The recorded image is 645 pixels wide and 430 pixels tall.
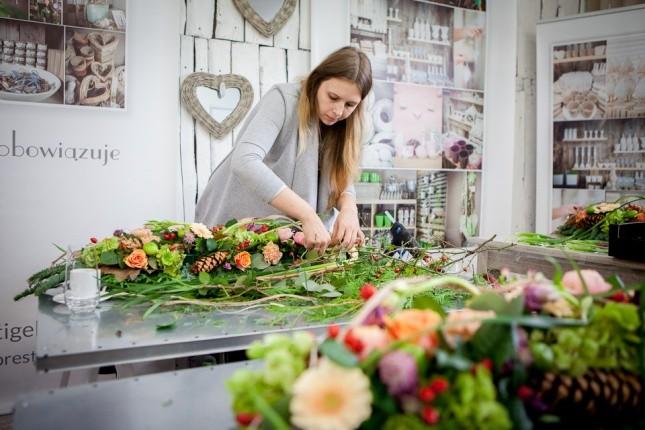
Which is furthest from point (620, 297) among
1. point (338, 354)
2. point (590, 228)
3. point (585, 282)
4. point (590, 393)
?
point (590, 228)

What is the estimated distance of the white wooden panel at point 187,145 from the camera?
10.1 ft

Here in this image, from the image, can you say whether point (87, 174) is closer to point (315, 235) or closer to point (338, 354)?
point (315, 235)

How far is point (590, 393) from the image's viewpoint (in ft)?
1.83

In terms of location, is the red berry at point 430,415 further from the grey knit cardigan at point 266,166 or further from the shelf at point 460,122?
the shelf at point 460,122

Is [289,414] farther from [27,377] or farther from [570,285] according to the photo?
[27,377]

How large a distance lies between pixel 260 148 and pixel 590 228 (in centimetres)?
178

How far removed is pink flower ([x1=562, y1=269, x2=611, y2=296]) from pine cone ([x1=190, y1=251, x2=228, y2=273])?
3.52 ft

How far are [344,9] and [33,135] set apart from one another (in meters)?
2.09

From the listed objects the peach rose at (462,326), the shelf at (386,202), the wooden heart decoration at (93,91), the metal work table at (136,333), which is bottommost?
the metal work table at (136,333)

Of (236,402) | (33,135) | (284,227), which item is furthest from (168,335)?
(33,135)

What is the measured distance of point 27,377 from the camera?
2818 mm

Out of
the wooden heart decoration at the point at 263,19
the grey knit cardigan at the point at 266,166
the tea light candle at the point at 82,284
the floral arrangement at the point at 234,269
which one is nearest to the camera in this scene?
→ the tea light candle at the point at 82,284

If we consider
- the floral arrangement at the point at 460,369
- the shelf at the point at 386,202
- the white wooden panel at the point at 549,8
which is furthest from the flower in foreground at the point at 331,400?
the white wooden panel at the point at 549,8

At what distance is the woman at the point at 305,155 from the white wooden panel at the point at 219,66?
0.88 meters
